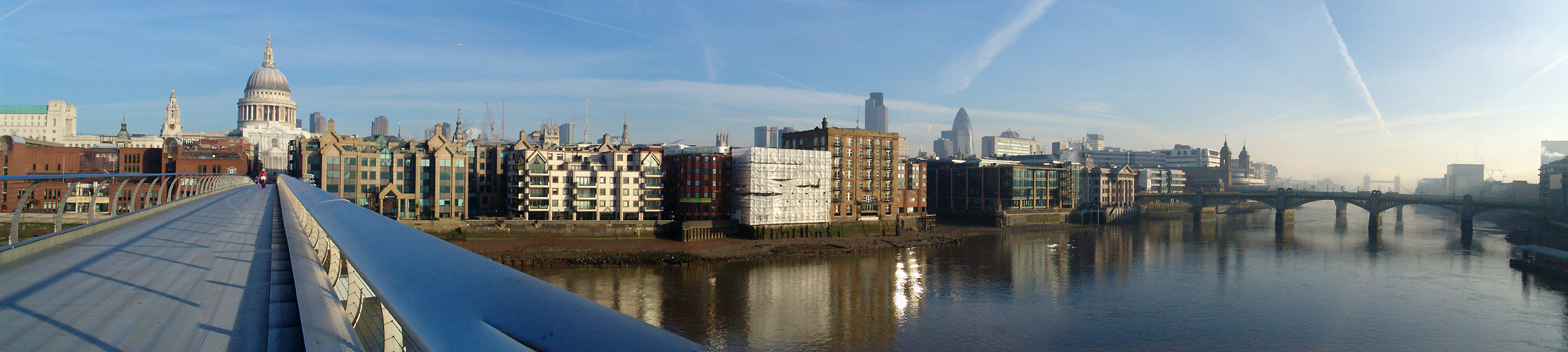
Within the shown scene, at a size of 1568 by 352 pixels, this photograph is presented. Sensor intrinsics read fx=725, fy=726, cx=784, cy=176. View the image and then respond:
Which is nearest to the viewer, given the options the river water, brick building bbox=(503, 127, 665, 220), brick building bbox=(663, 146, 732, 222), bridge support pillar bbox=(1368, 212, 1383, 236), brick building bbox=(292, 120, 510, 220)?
the river water

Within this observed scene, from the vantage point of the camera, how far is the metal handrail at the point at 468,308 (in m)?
1.22

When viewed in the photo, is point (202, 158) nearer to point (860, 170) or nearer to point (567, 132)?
point (860, 170)

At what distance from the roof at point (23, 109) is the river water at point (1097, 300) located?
101641 millimetres

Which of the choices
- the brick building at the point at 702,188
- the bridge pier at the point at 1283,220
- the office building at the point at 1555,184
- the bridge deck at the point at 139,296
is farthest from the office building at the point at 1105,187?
the bridge deck at the point at 139,296

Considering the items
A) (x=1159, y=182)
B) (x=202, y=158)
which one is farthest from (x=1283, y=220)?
(x=202, y=158)

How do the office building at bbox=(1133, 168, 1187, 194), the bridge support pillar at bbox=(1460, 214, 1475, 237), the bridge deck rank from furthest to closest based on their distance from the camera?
the office building at bbox=(1133, 168, 1187, 194), the bridge support pillar at bbox=(1460, 214, 1475, 237), the bridge deck

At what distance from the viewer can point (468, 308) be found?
146cm

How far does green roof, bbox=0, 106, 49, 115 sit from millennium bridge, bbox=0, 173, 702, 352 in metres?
121

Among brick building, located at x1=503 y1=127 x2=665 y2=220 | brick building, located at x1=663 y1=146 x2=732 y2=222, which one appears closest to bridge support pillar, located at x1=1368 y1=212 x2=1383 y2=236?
brick building, located at x1=663 y1=146 x2=732 y2=222

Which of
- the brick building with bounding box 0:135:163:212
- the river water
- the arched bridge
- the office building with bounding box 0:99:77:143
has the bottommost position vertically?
the river water

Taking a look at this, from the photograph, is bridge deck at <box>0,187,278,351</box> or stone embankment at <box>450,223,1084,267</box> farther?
stone embankment at <box>450,223,1084,267</box>

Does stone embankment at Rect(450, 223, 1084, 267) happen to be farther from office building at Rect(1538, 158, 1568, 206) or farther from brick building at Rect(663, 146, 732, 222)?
office building at Rect(1538, 158, 1568, 206)

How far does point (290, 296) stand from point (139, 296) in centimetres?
75

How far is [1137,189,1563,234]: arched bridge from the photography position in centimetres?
5597
